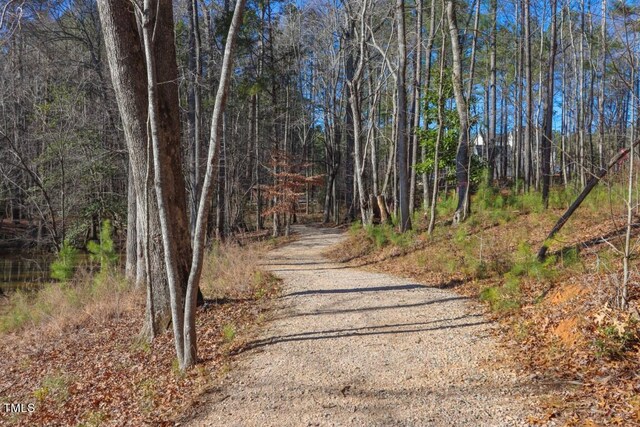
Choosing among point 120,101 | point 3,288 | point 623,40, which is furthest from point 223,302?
point 3,288

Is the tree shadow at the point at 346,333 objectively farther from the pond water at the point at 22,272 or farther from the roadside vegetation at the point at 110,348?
the pond water at the point at 22,272

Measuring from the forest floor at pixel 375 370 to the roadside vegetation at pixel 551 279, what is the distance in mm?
327

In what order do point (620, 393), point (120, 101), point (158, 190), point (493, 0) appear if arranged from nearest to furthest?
point (620, 393) → point (158, 190) → point (120, 101) → point (493, 0)

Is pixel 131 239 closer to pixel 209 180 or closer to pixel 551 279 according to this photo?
pixel 209 180

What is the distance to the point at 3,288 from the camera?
49.3 ft

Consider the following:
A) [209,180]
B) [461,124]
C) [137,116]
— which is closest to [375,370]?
[209,180]

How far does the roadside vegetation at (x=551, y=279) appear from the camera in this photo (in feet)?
12.4

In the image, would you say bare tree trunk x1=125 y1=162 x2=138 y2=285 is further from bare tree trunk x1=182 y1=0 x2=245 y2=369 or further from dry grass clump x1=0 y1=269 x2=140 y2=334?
bare tree trunk x1=182 y1=0 x2=245 y2=369

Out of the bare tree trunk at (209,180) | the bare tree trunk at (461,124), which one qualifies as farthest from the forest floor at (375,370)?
the bare tree trunk at (461,124)

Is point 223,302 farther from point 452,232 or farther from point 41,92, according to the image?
point 41,92

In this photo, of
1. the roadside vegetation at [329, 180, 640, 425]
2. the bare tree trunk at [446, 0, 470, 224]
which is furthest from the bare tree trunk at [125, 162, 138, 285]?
the bare tree trunk at [446, 0, 470, 224]

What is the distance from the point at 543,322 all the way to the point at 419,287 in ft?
10.4

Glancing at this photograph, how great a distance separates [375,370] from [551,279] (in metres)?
3.70

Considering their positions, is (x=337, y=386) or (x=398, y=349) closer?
(x=337, y=386)
